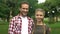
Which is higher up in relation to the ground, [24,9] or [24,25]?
[24,9]

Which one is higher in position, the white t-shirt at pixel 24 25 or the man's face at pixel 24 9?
the man's face at pixel 24 9

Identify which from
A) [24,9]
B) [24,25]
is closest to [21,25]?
[24,25]

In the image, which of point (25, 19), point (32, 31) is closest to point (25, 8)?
point (25, 19)

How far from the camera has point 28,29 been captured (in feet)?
13.3

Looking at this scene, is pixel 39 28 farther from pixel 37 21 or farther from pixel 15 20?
pixel 15 20

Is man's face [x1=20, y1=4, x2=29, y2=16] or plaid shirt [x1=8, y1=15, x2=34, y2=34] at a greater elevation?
man's face [x1=20, y1=4, x2=29, y2=16]

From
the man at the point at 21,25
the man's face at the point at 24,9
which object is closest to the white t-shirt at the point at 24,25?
the man at the point at 21,25

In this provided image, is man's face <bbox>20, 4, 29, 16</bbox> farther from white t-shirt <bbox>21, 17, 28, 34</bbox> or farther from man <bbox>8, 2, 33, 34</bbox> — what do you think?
white t-shirt <bbox>21, 17, 28, 34</bbox>

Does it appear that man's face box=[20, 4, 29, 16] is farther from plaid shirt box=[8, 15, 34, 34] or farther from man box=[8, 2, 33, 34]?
plaid shirt box=[8, 15, 34, 34]

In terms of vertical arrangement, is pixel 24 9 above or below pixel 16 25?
above

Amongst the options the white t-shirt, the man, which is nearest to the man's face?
the man

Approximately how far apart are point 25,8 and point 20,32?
40 centimetres

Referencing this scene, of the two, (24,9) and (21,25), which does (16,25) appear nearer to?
(21,25)

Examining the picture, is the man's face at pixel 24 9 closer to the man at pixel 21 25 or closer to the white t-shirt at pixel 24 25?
the man at pixel 21 25
